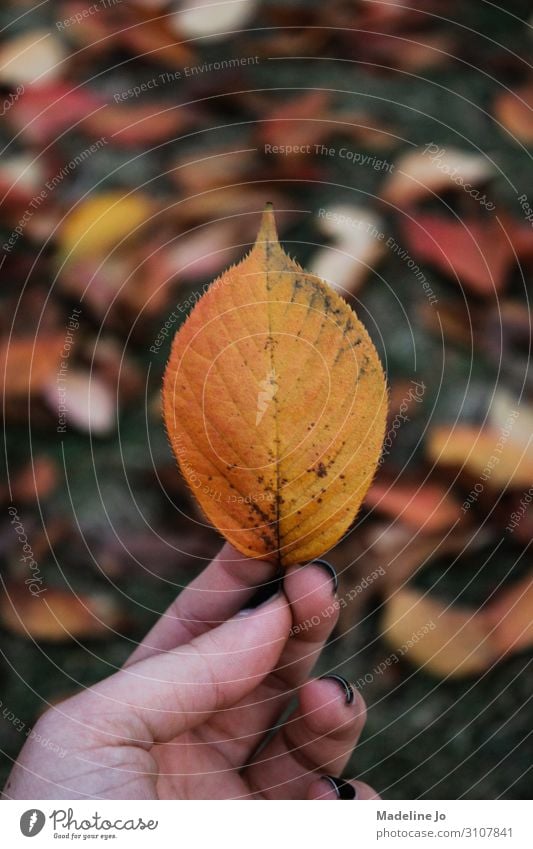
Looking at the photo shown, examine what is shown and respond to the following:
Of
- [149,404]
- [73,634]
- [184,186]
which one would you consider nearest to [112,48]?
[184,186]

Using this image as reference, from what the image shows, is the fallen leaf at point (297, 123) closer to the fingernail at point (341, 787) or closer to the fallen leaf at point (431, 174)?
the fallen leaf at point (431, 174)

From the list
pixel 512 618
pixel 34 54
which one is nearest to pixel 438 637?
pixel 512 618

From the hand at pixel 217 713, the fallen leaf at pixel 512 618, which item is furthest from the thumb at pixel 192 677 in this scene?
the fallen leaf at pixel 512 618

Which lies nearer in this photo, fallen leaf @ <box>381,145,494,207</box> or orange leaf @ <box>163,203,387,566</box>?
orange leaf @ <box>163,203,387,566</box>

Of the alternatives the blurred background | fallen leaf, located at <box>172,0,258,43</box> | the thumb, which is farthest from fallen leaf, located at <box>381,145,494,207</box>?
the thumb

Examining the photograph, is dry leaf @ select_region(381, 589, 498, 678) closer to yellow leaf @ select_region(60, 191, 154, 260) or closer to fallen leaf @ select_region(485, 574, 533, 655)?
fallen leaf @ select_region(485, 574, 533, 655)

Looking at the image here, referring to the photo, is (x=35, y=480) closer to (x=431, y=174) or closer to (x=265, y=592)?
(x=265, y=592)
